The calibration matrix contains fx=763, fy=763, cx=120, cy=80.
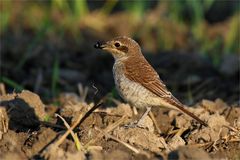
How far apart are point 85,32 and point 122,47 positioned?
21.1ft

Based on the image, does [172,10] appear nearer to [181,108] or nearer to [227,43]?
[227,43]

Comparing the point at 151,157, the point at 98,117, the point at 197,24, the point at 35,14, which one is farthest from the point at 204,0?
the point at 151,157

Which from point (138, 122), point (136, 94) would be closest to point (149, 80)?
point (136, 94)

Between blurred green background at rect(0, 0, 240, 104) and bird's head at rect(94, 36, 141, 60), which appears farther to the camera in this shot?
blurred green background at rect(0, 0, 240, 104)

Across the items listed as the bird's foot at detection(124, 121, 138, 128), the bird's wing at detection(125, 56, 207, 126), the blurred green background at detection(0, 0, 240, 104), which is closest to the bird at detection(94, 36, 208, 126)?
the bird's wing at detection(125, 56, 207, 126)

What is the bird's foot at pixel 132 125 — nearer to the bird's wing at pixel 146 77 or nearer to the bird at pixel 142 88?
the bird at pixel 142 88

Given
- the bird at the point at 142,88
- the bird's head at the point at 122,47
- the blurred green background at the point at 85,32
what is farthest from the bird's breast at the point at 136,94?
the blurred green background at the point at 85,32

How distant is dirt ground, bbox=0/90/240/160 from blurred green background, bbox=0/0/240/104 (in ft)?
9.16

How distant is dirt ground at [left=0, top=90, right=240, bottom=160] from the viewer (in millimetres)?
6969

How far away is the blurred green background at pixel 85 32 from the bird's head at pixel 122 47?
229 cm

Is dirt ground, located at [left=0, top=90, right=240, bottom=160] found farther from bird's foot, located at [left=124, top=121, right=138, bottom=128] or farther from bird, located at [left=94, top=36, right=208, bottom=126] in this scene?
bird, located at [left=94, top=36, right=208, bottom=126]

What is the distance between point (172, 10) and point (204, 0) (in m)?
0.66

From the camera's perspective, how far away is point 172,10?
1523cm

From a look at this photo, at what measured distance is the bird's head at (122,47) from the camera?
9.12 metres
